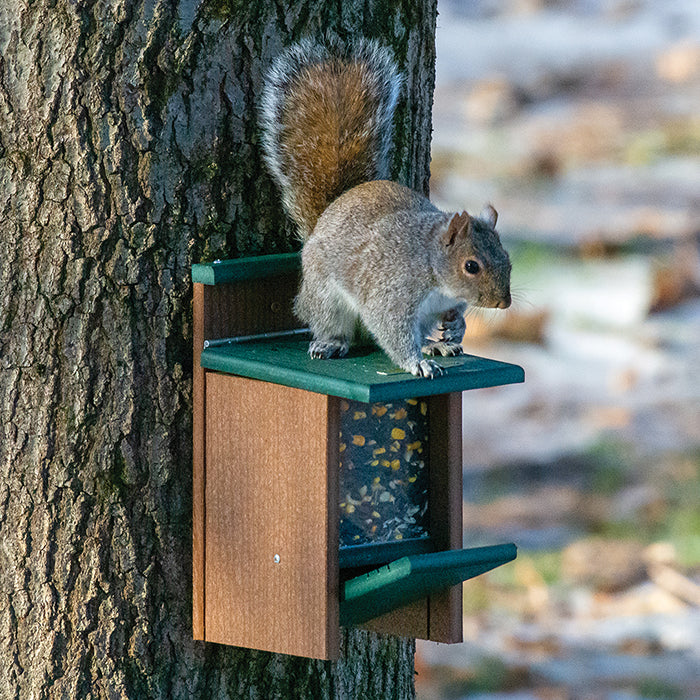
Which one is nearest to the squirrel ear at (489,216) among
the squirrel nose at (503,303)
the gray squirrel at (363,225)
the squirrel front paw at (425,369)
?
the gray squirrel at (363,225)

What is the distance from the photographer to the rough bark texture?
1.73m

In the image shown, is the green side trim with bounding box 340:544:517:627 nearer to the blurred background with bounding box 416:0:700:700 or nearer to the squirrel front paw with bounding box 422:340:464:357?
the squirrel front paw with bounding box 422:340:464:357

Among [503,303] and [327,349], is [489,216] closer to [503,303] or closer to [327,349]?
[503,303]

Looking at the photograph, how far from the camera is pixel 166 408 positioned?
1800 millimetres

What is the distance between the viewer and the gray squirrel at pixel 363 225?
171cm

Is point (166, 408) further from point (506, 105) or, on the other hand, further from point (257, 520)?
point (506, 105)

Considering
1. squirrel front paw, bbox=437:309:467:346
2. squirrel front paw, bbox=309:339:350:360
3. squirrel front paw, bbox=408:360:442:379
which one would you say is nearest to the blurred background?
squirrel front paw, bbox=437:309:467:346

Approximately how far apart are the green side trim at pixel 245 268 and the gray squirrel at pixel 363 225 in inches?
1.6

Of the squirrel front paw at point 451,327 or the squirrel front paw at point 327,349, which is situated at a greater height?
the squirrel front paw at point 451,327

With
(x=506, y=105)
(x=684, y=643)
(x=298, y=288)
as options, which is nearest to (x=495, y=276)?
(x=298, y=288)

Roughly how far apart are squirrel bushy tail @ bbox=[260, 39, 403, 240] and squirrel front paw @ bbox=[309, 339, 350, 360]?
19cm

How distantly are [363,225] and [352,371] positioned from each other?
0.24 m

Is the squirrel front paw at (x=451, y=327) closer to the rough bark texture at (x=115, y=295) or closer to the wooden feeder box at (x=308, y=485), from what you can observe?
the wooden feeder box at (x=308, y=485)

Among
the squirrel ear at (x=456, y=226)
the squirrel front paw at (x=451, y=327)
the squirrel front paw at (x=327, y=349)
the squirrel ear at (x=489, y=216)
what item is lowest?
the squirrel front paw at (x=327, y=349)
